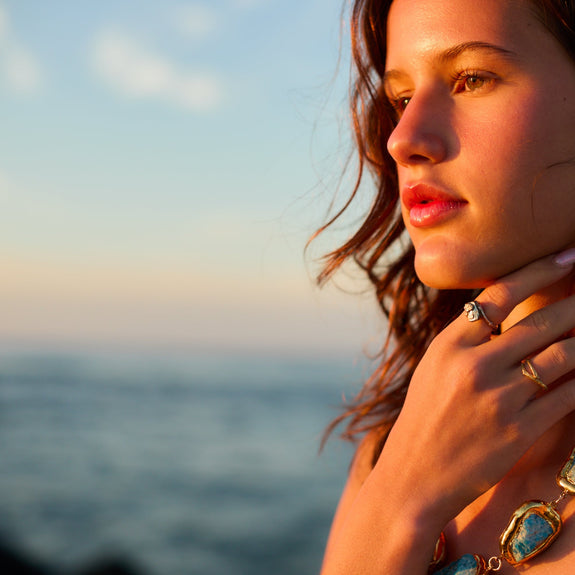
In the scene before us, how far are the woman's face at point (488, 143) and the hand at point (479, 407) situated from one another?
16cm

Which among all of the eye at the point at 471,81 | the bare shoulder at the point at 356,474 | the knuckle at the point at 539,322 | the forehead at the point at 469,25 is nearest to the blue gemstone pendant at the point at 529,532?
the knuckle at the point at 539,322

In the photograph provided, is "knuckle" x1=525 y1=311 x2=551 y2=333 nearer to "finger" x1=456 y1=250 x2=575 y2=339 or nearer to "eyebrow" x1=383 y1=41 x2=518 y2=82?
"finger" x1=456 y1=250 x2=575 y2=339

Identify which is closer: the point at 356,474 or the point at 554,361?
the point at 554,361

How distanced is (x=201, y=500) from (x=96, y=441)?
8.45 m

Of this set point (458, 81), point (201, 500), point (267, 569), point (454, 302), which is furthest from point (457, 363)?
point (201, 500)

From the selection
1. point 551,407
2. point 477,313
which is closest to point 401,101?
point 477,313

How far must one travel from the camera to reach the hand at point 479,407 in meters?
1.84

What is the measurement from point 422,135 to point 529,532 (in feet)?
4.00

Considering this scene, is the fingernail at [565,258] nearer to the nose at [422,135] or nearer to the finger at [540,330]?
the finger at [540,330]

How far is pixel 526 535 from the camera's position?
1.82 m

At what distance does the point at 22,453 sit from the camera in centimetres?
2205

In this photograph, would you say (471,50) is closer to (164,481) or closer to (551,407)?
(551,407)

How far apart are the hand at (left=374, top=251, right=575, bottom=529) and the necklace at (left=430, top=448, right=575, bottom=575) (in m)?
0.14

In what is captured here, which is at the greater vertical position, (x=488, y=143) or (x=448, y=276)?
(x=488, y=143)
